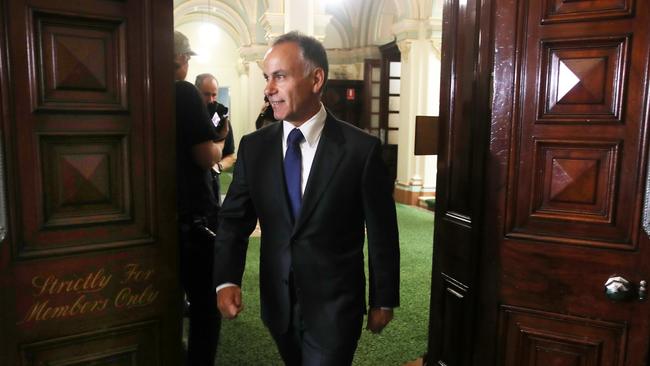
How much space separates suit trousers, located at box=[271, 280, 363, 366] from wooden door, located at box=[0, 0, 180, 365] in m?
0.44

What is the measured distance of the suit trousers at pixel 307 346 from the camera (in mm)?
1679

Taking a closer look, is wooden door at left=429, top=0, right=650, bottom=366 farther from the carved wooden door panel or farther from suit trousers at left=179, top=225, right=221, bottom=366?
suit trousers at left=179, top=225, right=221, bottom=366

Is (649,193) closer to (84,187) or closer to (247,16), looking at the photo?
(84,187)

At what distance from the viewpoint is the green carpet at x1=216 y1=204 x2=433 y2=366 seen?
295cm

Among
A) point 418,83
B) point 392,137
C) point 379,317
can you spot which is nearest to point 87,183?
point 379,317

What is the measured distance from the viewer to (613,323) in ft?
5.45

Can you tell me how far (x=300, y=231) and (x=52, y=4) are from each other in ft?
3.40

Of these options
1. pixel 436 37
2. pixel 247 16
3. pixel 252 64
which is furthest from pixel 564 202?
pixel 247 16

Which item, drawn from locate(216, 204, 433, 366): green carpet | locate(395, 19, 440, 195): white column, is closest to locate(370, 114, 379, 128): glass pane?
locate(395, 19, 440, 195): white column

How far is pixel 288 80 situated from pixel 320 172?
0.32 metres

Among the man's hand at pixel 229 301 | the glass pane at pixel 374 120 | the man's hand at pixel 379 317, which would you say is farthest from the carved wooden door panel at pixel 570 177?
the glass pane at pixel 374 120

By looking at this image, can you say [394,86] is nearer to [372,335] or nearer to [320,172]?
[372,335]

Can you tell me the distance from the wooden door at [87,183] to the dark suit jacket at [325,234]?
289 mm

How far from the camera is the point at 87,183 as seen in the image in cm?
166
